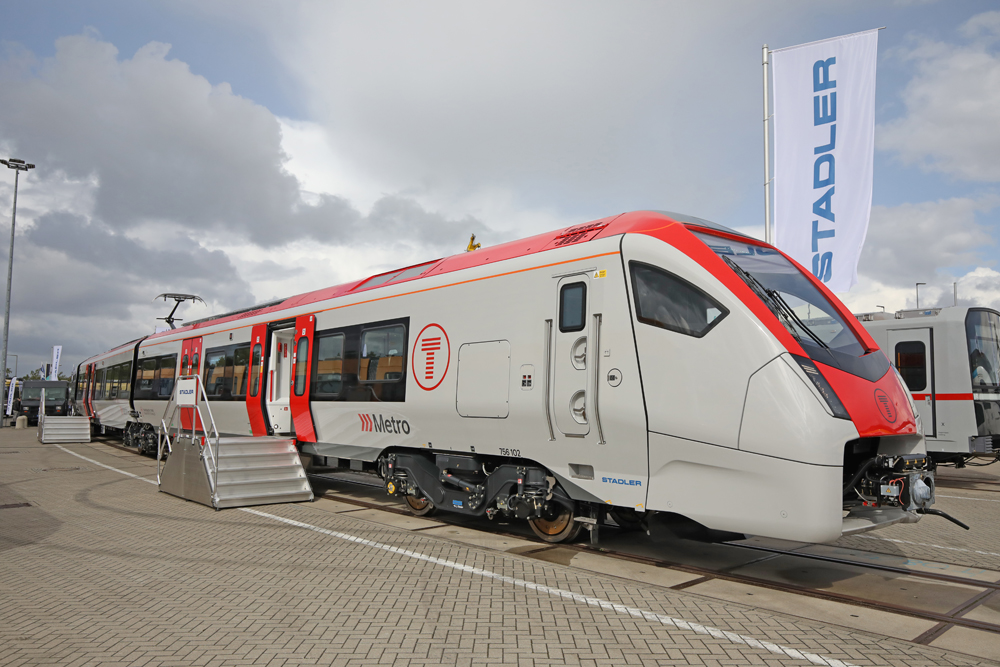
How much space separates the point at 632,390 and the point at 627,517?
1.76 meters

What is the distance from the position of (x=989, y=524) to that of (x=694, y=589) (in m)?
5.80

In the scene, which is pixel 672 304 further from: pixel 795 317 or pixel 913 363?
pixel 913 363

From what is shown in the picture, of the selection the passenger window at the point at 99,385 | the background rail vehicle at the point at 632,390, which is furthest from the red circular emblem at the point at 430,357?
the passenger window at the point at 99,385

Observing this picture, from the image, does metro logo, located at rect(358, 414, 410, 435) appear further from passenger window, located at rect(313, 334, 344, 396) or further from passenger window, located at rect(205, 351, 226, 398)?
passenger window, located at rect(205, 351, 226, 398)

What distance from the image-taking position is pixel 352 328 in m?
9.91

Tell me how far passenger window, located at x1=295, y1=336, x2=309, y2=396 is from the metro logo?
1.86 m

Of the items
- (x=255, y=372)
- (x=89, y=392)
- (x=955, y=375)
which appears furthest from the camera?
(x=89, y=392)

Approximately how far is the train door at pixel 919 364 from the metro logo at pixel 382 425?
1016 centimetres

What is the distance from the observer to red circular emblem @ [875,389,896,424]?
17.8 ft

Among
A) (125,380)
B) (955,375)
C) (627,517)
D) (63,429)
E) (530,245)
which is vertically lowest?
(63,429)

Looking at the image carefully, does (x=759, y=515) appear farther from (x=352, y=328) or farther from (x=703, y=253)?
(x=352, y=328)

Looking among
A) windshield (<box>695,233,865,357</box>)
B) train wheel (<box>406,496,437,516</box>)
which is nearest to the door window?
train wheel (<box>406,496,437,516</box>)

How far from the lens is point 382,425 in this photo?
912 cm

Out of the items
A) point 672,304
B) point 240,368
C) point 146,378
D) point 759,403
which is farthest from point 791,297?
point 146,378
